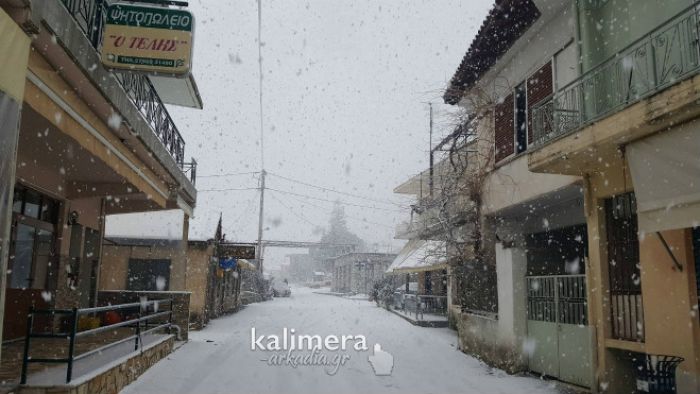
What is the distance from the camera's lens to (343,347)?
12.5 metres

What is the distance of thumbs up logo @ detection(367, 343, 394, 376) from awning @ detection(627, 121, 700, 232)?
5216mm

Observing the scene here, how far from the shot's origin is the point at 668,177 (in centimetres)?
591

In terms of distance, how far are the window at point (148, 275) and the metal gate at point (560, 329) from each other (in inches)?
533

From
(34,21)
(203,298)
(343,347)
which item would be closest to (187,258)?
(203,298)

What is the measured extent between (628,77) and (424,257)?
45.0 ft

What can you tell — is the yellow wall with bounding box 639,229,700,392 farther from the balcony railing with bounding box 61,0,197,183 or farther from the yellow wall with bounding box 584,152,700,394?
the balcony railing with bounding box 61,0,197,183

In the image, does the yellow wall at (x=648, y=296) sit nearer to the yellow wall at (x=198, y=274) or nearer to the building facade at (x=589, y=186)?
the building facade at (x=589, y=186)

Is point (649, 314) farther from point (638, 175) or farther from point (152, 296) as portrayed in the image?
point (152, 296)

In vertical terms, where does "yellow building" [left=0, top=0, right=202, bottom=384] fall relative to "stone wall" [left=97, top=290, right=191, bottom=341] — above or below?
above

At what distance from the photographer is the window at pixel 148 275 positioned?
18781mm

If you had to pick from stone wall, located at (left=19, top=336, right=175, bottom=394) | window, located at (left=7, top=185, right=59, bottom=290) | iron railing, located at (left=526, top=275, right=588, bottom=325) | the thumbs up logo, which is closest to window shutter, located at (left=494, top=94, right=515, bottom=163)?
iron railing, located at (left=526, top=275, right=588, bottom=325)

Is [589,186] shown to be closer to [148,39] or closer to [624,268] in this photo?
[624,268]

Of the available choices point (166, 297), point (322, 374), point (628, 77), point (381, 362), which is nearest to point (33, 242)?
point (166, 297)
